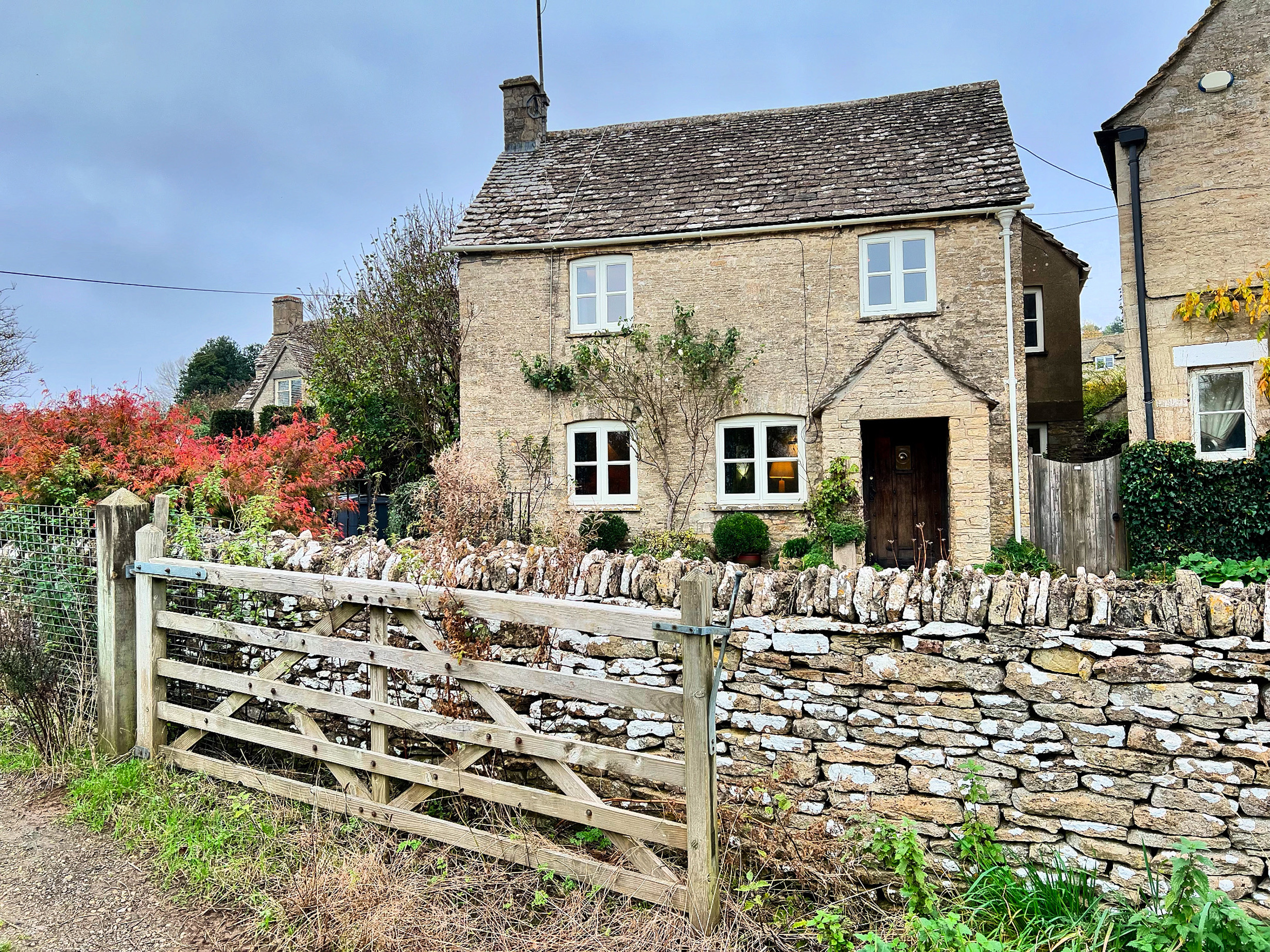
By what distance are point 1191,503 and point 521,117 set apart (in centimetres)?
1636

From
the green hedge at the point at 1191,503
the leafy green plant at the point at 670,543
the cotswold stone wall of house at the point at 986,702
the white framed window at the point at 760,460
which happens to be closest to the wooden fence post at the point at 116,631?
the cotswold stone wall of house at the point at 986,702

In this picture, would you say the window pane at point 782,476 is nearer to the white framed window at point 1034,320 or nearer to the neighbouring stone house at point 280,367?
the white framed window at point 1034,320

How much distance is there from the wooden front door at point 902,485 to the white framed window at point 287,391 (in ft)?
90.1

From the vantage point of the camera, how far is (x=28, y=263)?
20359 millimetres

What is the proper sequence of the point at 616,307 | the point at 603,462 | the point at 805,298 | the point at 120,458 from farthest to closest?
the point at 616,307
the point at 603,462
the point at 805,298
the point at 120,458

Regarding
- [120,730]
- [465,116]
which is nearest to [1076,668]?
[120,730]

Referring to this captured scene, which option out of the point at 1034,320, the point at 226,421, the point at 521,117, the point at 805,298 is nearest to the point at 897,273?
the point at 805,298

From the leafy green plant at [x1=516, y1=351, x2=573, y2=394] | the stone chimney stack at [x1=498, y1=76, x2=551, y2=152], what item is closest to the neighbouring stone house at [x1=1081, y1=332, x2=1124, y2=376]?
the stone chimney stack at [x1=498, y1=76, x2=551, y2=152]

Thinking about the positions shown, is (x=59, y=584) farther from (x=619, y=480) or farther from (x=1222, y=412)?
(x=1222, y=412)

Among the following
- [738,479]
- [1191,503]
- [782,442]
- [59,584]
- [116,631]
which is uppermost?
[782,442]

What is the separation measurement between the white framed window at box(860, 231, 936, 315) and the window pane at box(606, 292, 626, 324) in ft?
15.7

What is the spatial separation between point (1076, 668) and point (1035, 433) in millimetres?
15210

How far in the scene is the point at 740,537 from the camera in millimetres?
13141

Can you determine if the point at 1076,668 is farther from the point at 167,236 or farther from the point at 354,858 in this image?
the point at 167,236
